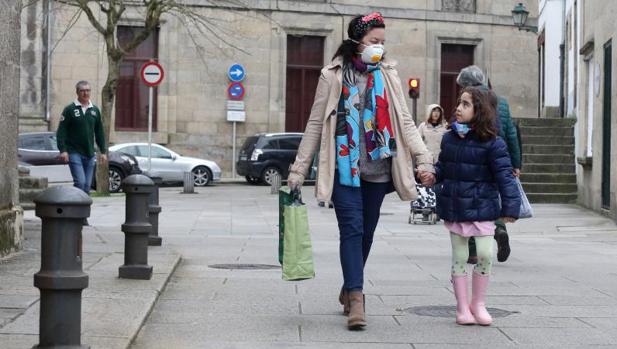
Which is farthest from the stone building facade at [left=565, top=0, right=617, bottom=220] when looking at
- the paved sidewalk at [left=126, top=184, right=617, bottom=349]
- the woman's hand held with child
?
the woman's hand held with child

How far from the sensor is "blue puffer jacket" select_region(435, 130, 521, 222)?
7298 mm

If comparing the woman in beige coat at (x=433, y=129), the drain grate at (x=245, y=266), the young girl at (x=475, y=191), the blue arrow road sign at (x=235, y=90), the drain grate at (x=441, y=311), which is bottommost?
the drain grate at (x=441, y=311)

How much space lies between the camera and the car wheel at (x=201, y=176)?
1252 inches

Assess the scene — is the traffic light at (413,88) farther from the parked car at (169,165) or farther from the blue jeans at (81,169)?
the blue jeans at (81,169)

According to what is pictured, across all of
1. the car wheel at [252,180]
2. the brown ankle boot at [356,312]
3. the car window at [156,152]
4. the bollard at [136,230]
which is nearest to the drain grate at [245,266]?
the bollard at [136,230]

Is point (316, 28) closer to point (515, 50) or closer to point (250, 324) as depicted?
point (515, 50)

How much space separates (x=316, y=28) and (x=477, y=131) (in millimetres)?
30691

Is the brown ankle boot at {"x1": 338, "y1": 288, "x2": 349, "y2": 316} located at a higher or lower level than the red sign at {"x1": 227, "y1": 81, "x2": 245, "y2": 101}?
lower

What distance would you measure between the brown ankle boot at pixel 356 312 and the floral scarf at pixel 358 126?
672 millimetres

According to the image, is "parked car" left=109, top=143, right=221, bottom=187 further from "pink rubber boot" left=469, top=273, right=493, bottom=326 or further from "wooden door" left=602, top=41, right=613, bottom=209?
"pink rubber boot" left=469, top=273, right=493, bottom=326

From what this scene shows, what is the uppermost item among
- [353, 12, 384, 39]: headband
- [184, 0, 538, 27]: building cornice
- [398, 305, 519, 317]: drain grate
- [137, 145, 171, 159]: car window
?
[184, 0, 538, 27]: building cornice

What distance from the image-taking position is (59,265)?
519cm

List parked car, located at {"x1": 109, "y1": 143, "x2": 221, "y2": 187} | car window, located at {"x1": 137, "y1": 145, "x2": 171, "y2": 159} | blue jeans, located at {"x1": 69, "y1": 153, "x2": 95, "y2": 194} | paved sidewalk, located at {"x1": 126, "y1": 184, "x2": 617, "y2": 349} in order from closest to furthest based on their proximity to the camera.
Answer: paved sidewalk, located at {"x1": 126, "y1": 184, "x2": 617, "y2": 349} < blue jeans, located at {"x1": 69, "y1": 153, "x2": 95, "y2": 194} < parked car, located at {"x1": 109, "y1": 143, "x2": 221, "y2": 187} < car window, located at {"x1": 137, "y1": 145, "x2": 171, "y2": 159}

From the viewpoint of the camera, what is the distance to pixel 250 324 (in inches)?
283
